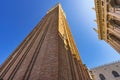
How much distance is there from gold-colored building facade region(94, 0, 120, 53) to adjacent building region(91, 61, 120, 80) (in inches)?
522

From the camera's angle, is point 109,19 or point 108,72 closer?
point 109,19

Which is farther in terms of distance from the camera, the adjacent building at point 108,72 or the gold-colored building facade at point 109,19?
the adjacent building at point 108,72

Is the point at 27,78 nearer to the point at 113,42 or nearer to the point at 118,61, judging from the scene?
the point at 113,42

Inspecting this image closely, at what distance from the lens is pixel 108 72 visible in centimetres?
2970

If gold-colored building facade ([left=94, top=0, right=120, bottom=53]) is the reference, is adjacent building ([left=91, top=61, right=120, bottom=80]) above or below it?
above

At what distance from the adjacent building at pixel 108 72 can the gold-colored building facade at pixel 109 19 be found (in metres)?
13.3

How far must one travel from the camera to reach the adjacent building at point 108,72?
2896 centimetres

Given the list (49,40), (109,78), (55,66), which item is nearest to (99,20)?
(49,40)

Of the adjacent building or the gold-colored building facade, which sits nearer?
the gold-colored building facade

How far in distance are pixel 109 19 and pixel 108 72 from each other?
17656mm

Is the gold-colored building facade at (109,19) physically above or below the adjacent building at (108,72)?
below

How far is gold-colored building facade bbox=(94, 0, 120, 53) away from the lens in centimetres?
1223

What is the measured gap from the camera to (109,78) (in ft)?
94.3

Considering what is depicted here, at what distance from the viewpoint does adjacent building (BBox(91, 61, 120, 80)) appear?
2896 centimetres
